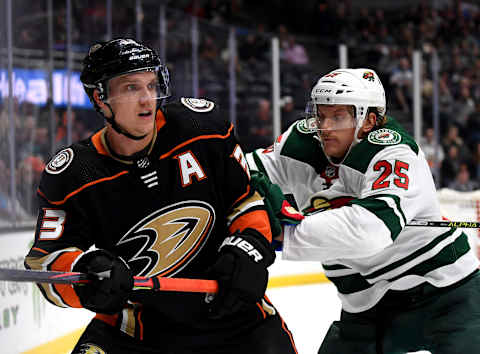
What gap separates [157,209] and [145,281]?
21 cm

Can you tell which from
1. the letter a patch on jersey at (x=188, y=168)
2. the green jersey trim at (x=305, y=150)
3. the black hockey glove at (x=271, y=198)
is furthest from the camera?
the green jersey trim at (x=305, y=150)

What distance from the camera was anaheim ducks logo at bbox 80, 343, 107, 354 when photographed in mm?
1744

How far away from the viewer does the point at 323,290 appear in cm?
524

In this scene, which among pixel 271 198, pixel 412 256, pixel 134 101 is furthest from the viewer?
pixel 412 256

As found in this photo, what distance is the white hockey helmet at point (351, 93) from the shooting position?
2.35m

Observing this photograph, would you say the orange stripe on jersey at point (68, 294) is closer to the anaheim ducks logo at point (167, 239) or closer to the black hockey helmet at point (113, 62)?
the anaheim ducks logo at point (167, 239)

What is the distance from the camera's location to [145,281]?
1.64 metres

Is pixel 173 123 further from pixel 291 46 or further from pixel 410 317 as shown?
pixel 291 46

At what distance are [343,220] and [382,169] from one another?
234mm

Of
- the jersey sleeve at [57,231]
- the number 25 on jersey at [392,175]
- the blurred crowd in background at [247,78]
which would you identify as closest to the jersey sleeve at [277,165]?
the number 25 on jersey at [392,175]

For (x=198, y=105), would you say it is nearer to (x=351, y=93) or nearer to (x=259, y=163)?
(x=351, y=93)

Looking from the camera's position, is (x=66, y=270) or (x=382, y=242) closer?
(x=66, y=270)

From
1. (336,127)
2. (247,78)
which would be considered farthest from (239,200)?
(247,78)

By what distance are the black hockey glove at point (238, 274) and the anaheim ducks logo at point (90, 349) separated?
0.98 ft
